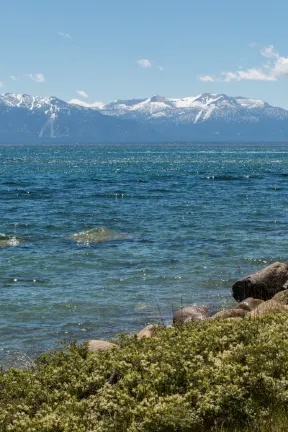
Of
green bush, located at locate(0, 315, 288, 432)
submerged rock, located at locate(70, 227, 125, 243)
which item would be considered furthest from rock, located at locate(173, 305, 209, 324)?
submerged rock, located at locate(70, 227, 125, 243)

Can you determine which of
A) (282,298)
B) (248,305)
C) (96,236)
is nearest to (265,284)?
(282,298)

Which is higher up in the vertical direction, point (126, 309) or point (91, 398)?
point (91, 398)

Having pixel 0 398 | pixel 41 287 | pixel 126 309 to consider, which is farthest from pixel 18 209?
pixel 0 398

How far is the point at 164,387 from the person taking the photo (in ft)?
25.8

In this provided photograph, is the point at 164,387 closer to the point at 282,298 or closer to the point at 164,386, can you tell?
the point at 164,386

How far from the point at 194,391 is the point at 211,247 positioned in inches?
736

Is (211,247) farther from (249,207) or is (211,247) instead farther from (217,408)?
(217,408)

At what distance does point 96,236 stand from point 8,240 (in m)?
4.17

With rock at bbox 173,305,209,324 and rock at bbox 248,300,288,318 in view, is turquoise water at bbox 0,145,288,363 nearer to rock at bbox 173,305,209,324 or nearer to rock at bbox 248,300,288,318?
rock at bbox 173,305,209,324

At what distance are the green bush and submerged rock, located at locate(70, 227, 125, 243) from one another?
1837cm

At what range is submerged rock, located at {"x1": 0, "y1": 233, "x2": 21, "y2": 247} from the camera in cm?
2677

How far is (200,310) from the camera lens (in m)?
15.0

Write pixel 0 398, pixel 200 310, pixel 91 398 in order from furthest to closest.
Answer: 1. pixel 200 310
2. pixel 0 398
3. pixel 91 398

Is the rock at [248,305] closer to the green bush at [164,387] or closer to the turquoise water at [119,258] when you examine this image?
the turquoise water at [119,258]
